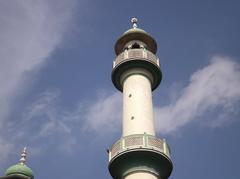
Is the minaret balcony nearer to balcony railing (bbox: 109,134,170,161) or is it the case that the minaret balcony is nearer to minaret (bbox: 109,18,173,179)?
minaret (bbox: 109,18,173,179)

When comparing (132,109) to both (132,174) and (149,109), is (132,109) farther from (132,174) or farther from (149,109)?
(132,174)

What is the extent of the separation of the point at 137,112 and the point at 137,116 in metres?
0.28

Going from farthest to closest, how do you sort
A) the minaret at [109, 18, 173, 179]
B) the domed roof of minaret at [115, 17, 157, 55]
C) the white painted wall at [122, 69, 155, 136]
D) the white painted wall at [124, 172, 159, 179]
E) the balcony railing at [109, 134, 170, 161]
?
the domed roof of minaret at [115, 17, 157, 55] → the white painted wall at [122, 69, 155, 136] → the balcony railing at [109, 134, 170, 161] → the minaret at [109, 18, 173, 179] → the white painted wall at [124, 172, 159, 179]

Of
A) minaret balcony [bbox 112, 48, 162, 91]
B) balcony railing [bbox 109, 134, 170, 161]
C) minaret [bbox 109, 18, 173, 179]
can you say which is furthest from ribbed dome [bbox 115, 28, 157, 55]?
balcony railing [bbox 109, 134, 170, 161]

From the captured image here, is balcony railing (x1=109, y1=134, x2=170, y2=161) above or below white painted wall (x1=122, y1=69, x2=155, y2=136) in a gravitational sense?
below

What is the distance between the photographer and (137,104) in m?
21.8

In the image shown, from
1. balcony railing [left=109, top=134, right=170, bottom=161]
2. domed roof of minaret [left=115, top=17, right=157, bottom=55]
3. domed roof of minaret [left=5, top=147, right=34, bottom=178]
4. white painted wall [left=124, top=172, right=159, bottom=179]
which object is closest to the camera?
white painted wall [left=124, top=172, right=159, bottom=179]

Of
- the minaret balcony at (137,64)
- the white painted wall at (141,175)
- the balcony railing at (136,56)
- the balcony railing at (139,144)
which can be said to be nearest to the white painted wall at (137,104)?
the minaret balcony at (137,64)

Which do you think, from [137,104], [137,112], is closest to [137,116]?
[137,112]

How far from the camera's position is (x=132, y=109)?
2167 cm

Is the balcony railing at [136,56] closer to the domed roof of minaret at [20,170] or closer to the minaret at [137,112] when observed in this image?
the minaret at [137,112]

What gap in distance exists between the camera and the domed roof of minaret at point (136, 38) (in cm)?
2581

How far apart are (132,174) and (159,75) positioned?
7169mm

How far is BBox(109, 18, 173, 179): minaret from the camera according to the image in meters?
19.2
